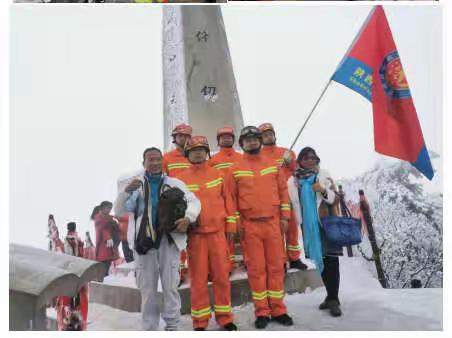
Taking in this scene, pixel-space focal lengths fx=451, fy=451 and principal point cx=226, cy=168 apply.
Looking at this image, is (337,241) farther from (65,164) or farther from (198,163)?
(65,164)

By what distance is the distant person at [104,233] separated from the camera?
390 cm

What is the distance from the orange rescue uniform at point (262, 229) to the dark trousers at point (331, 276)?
1.46 feet

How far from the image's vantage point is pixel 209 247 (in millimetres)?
3562

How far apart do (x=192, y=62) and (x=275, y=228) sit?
1.79 m

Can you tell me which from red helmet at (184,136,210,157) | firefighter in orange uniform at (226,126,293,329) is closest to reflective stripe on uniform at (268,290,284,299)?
firefighter in orange uniform at (226,126,293,329)

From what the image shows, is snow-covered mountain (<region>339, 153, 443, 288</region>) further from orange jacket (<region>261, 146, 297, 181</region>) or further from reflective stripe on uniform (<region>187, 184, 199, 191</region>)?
reflective stripe on uniform (<region>187, 184, 199, 191</region>)

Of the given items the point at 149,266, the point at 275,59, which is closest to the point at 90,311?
the point at 149,266

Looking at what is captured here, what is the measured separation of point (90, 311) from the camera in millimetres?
3859

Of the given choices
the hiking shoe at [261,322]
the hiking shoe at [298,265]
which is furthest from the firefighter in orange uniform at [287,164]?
the hiking shoe at [261,322]

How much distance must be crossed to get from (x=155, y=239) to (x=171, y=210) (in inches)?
10.1

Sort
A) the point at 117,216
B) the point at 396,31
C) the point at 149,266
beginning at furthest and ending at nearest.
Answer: the point at 396,31
the point at 117,216
the point at 149,266

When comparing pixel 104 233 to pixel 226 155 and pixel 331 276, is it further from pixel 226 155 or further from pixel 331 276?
pixel 331 276

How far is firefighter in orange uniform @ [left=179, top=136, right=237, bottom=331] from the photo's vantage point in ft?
11.6

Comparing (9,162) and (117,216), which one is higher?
(9,162)
